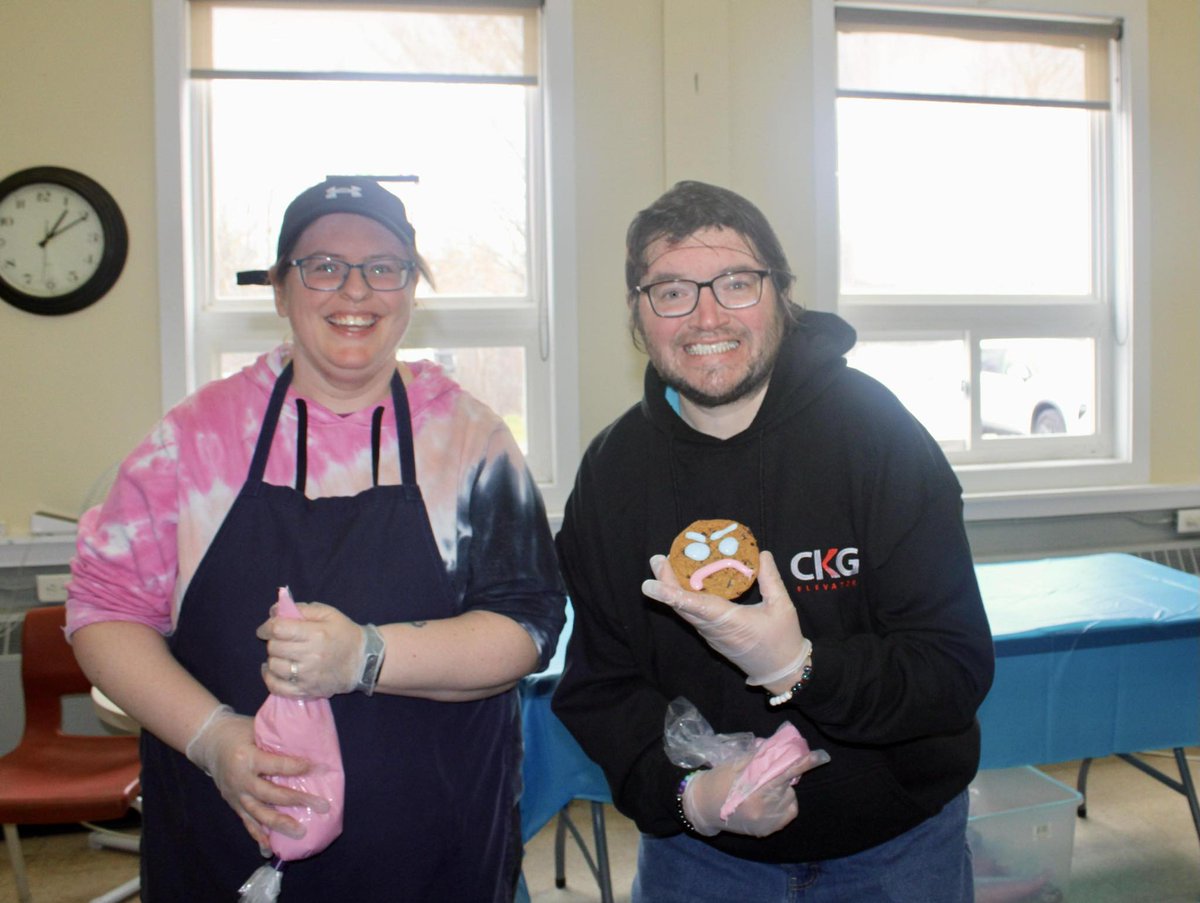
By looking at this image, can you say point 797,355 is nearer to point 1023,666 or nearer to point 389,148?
point 1023,666

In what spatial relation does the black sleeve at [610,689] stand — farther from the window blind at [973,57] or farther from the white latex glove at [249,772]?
the window blind at [973,57]

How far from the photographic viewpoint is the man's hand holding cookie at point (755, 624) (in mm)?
1148

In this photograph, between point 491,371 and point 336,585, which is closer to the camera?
point 336,585

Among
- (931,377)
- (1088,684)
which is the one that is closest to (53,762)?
(1088,684)

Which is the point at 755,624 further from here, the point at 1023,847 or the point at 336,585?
the point at 1023,847

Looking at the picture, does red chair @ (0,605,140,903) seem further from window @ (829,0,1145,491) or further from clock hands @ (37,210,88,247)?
window @ (829,0,1145,491)

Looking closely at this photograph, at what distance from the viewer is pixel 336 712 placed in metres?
1.28

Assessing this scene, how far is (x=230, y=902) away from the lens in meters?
1.26

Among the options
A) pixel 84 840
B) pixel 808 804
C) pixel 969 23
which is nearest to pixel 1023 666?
pixel 808 804

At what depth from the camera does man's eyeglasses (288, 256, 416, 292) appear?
1319mm

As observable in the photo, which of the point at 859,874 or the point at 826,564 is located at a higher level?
the point at 826,564

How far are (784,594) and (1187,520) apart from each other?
3660mm

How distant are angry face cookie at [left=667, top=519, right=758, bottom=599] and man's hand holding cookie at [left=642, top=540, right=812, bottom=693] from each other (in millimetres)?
43

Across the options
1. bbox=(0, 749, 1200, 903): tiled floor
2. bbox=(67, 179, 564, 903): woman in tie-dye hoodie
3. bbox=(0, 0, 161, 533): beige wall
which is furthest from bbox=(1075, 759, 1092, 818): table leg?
bbox=(0, 0, 161, 533): beige wall
